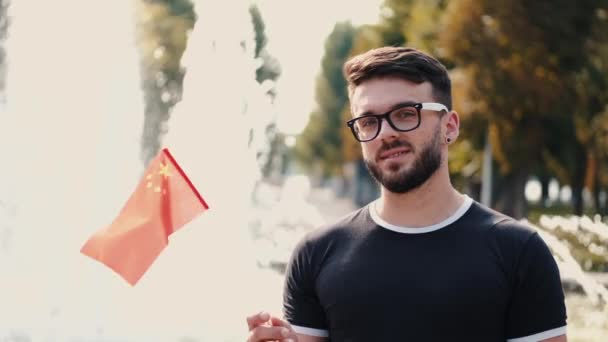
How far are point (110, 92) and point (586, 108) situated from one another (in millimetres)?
12977

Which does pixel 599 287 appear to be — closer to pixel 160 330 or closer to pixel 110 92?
pixel 160 330

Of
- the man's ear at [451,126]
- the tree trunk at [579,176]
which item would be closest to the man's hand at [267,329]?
the man's ear at [451,126]

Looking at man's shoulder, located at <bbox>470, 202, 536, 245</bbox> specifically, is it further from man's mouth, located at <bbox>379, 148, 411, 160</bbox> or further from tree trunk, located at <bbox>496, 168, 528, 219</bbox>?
tree trunk, located at <bbox>496, 168, 528, 219</bbox>

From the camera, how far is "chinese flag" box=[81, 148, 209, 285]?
13.4ft

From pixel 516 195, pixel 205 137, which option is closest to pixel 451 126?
pixel 205 137

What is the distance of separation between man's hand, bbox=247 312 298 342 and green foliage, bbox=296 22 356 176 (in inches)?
2551

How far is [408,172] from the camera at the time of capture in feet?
9.42

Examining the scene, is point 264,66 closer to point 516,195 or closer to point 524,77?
point 516,195

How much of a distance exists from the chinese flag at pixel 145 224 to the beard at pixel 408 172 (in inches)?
56.2

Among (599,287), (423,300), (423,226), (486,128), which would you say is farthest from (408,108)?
(486,128)

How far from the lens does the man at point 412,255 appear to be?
273 centimetres

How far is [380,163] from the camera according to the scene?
2.89 meters

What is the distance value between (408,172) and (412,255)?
243mm

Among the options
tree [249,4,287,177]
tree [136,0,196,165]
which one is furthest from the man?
tree [136,0,196,165]
